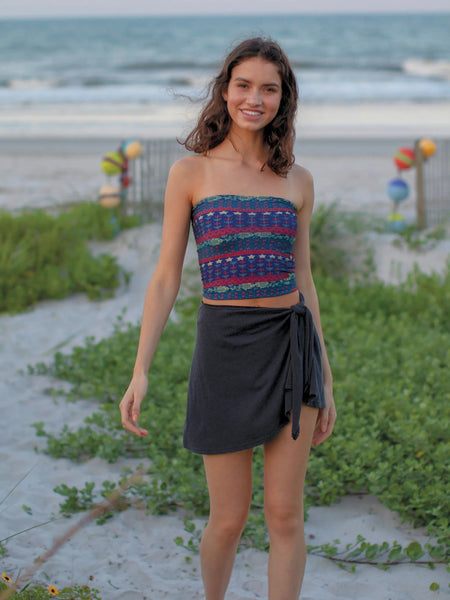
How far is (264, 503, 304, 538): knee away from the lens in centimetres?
223

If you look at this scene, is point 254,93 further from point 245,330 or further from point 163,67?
point 163,67

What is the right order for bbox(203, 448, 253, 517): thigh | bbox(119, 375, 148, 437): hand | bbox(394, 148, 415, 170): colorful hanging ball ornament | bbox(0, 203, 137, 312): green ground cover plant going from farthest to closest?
bbox(394, 148, 415, 170): colorful hanging ball ornament, bbox(0, 203, 137, 312): green ground cover plant, bbox(203, 448, 253, 517): thigh, bbox(119, 375, 148, 437): hand

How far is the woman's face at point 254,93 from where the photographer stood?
7.47 ft

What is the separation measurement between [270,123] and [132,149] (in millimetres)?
5265

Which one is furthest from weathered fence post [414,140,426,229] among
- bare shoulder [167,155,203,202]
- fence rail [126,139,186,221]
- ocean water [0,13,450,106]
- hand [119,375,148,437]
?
ocean water [0,13,450,106]

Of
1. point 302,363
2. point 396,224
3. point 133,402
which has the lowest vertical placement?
point 133,402

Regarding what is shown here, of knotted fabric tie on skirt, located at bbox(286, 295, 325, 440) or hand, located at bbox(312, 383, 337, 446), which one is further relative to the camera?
hand, located at bbox(312, 383, 337, 446)

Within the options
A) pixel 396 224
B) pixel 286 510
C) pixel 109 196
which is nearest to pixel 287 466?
pixel 286 510

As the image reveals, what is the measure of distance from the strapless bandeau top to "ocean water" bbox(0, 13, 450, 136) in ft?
2.00

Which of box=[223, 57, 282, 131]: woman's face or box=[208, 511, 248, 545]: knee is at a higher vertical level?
box=[223, 57, 282, 131]: woman's face

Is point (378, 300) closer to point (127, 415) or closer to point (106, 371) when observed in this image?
point (106, 371)

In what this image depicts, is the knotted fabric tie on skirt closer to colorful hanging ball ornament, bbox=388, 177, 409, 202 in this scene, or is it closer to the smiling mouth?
the smiling mouth

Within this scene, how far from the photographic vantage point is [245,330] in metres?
2.24

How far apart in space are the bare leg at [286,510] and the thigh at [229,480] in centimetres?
9
